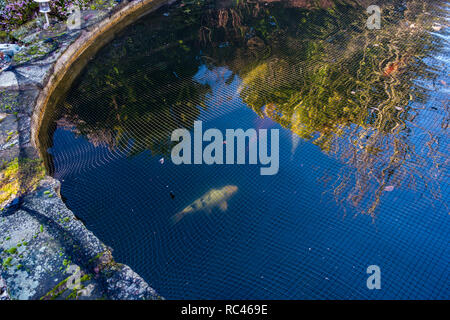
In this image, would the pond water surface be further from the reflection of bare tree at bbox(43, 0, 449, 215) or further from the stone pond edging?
the stone pond edging

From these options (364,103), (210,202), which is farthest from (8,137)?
(364,103)

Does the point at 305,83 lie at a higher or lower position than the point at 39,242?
higher

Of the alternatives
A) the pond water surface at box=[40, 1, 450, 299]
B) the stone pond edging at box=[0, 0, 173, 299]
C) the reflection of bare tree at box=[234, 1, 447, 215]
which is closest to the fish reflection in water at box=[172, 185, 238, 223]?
the pond water surface at box=[40, 1, 450, 299]

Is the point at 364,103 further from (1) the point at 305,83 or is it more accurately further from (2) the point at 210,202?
(2) the point at 210,202
